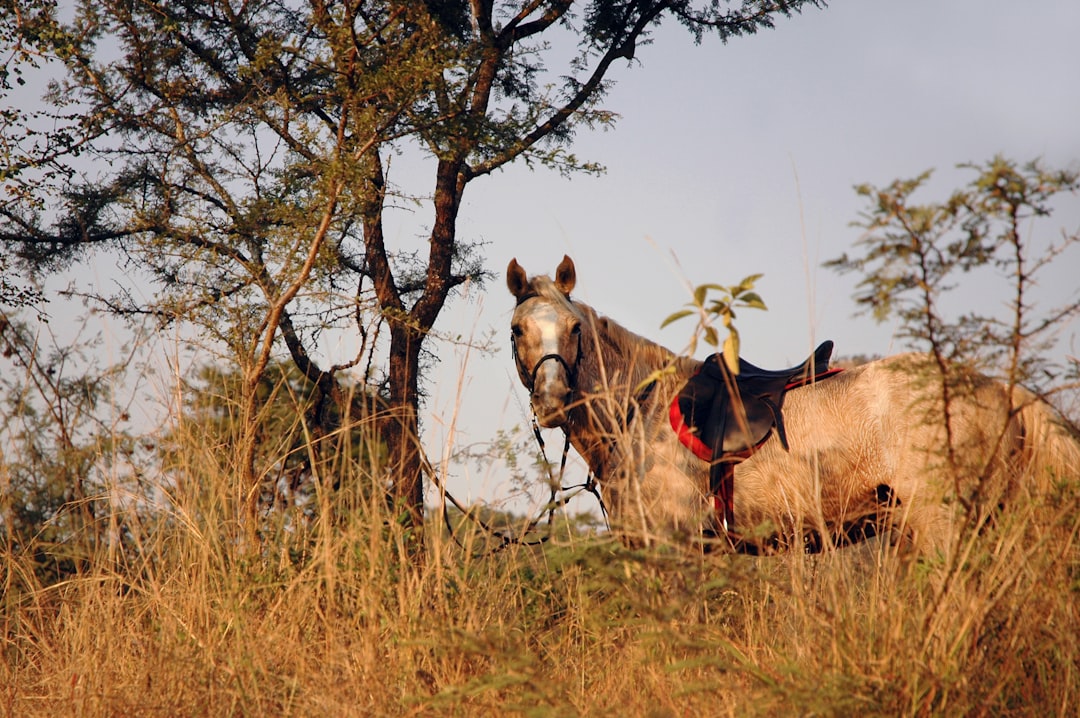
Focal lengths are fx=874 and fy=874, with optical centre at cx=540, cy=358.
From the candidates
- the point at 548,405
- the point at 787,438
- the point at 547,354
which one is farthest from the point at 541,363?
the point at 787,438

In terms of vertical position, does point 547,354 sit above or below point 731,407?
above

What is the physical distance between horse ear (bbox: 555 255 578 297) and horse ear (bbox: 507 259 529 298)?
0.22 m

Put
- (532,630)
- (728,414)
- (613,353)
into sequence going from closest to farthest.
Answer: (532,630), (728,414), (613,353)

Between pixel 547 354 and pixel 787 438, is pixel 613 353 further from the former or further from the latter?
pixel 787 438

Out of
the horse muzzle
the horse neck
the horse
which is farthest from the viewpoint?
the horse neck

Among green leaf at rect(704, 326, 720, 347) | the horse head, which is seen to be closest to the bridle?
the horse head

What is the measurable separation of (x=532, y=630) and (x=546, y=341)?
5.62 ft

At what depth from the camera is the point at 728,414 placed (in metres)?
5.14

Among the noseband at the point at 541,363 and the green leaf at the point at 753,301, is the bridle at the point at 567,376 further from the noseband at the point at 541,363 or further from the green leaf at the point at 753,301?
the green leaf at the point at 753,301

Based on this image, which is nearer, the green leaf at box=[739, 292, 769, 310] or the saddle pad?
the green leaf at box=[739, 292, 769, 310]

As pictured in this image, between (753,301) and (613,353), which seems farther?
(613,353)

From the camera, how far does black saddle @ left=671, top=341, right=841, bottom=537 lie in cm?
505

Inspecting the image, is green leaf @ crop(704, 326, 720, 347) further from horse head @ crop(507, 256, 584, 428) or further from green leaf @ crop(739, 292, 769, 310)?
horse head @ crop(507, 256, 584, 428)

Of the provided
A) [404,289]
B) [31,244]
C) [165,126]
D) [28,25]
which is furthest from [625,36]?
[31,244]
